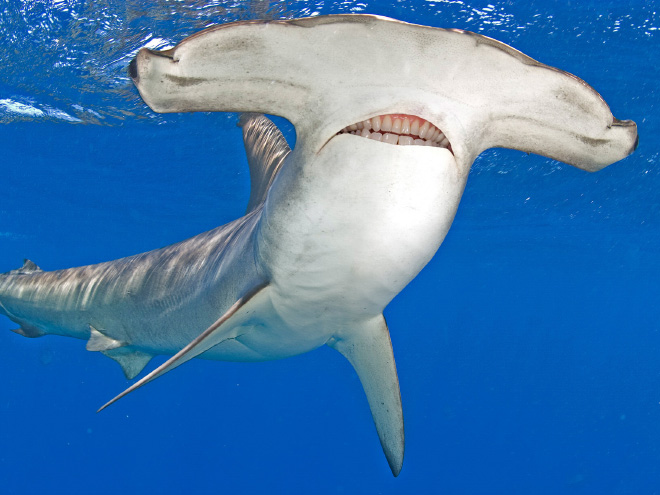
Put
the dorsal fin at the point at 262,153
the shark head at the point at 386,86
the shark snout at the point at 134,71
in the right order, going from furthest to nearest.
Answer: the dorsal fin at the point at 262,153 → the shark snout at the point at 134,71 → the shark head at the point at 386,86

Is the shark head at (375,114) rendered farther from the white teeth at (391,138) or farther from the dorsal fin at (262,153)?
the dorsal fin at (262,153)

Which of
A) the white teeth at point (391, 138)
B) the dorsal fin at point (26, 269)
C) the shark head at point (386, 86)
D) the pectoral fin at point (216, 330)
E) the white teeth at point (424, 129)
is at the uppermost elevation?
the shark head at point (386, 86)

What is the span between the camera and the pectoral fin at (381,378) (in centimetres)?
400

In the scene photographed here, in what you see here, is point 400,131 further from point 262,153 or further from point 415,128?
point 262,153

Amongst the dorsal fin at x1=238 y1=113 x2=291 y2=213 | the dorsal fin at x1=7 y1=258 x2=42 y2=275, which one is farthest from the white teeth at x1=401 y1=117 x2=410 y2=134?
the dorsal fin at x1=7 y1=258 x2=42 y2=275

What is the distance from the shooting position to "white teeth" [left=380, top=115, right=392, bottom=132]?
7.06 feet

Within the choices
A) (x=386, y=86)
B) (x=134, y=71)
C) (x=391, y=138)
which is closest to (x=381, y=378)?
(x=391, y=138)

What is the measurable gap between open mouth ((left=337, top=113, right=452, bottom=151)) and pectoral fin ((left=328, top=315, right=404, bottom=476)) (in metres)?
1.98

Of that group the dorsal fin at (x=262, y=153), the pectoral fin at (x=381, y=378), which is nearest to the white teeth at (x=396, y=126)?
the pectoral fin at (x=381, y=378)

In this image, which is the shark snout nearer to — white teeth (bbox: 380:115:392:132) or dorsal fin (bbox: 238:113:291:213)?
white teeth (bbox: 380:115:392:132)

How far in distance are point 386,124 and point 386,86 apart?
0.26m

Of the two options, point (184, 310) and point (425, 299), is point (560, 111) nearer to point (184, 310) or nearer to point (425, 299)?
point (184, 310)

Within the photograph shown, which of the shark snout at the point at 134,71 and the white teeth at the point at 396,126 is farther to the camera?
the white teeth at the point at 396,126

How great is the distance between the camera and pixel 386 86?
192 cm
